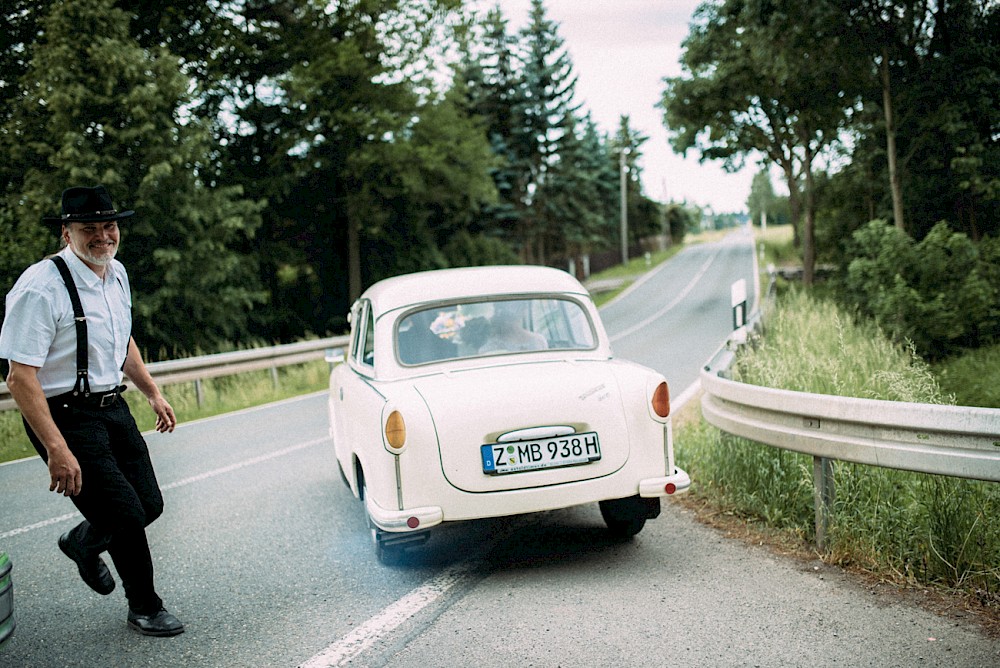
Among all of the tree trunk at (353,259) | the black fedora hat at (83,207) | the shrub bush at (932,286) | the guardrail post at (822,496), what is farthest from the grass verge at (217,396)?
the tree trunk at (353,259)

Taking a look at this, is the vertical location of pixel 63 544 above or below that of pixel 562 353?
below

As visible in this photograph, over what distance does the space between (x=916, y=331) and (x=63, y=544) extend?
55.3 ft

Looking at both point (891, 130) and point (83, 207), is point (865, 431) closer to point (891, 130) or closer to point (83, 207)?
point (83, 207)

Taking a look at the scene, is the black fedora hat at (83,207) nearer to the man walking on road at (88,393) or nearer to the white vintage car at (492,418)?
the man walking on road at (88,393)

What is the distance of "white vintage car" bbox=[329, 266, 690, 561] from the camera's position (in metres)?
4.58

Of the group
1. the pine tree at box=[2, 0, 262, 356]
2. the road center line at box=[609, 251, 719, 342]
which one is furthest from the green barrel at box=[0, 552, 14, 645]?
the road center line at box=[609, 251, 719, 342]

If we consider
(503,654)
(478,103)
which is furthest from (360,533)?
(478,103)

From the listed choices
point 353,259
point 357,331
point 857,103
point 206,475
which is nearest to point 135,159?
point 353,259

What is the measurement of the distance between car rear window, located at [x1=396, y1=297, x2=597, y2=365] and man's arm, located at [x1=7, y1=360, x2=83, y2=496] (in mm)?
2169

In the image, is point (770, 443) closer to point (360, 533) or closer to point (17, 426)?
point (360, 533)

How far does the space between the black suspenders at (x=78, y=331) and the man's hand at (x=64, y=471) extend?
36cm

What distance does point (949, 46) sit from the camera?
2155cm

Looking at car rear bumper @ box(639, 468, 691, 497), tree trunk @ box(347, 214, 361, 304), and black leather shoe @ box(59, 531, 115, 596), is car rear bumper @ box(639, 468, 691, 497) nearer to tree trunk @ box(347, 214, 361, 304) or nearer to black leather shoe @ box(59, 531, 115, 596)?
black leather shoe @ box(59, 531, 115, 596)

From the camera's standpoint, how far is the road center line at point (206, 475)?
6270mm
